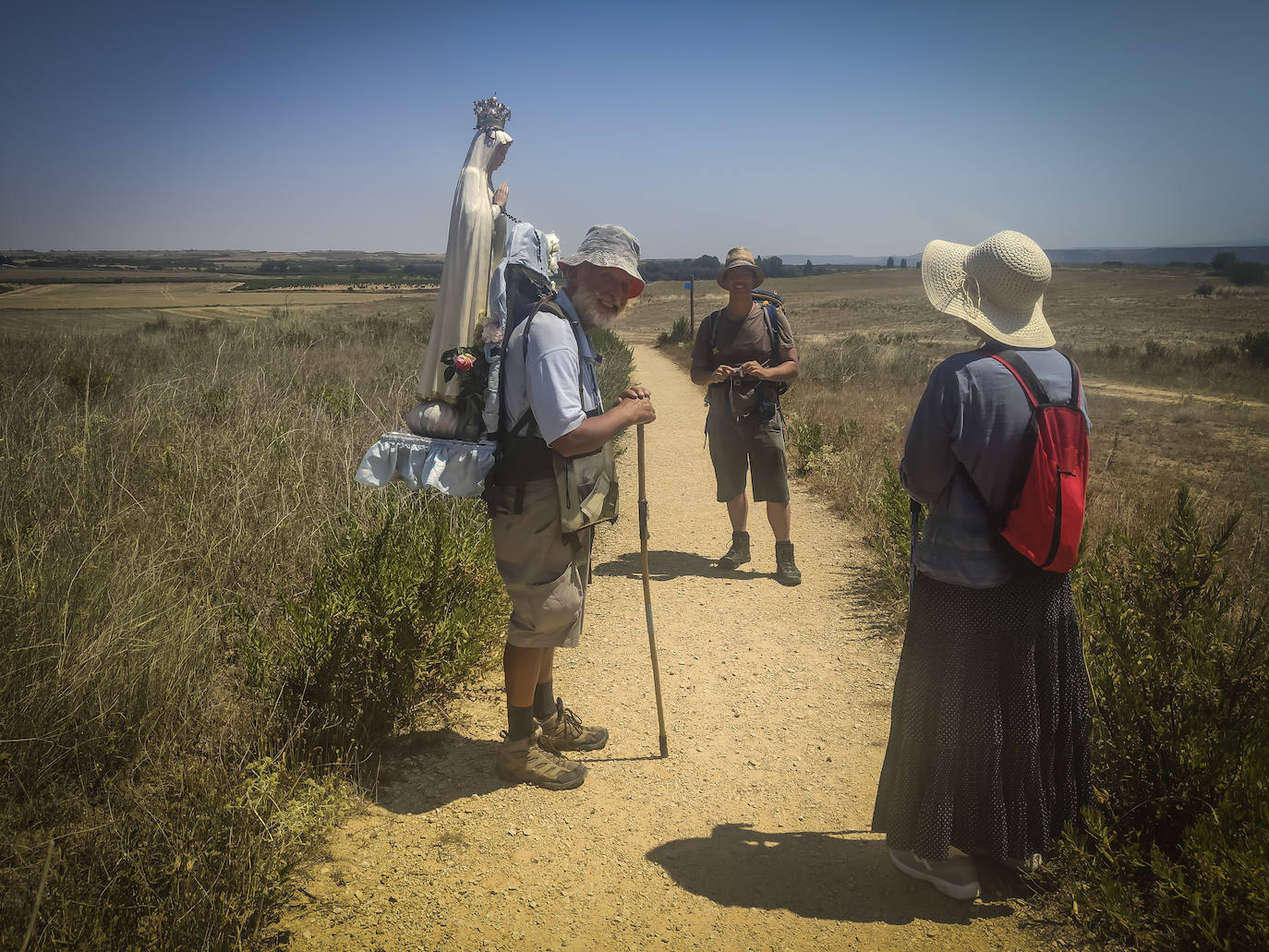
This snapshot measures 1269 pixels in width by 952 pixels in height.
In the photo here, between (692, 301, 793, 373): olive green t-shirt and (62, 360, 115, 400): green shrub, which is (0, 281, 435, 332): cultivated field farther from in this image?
(692, 301, 793, 373): olive green t-shirt

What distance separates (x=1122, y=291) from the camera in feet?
182

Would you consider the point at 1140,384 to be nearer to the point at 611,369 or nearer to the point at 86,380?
the point at 611,369

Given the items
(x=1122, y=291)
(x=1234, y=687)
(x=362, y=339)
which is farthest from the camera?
(x=1122, y=291)

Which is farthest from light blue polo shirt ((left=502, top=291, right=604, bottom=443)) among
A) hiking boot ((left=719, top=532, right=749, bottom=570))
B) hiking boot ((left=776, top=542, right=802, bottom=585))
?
hiking boot ((left=719, top=532, right=749, bottom=570))

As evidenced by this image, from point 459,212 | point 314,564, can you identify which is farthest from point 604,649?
point 459,212

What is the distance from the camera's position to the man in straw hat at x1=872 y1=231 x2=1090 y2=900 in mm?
2174

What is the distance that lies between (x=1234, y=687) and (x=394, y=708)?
3176 mm

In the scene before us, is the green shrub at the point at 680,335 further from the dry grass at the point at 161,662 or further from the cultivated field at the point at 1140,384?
the dry grass at the point at 161,662

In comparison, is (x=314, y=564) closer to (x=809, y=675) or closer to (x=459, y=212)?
(x=459, y=212)

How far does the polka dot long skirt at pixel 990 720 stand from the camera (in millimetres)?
2242

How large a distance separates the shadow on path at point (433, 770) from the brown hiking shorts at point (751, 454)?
8.91 feet

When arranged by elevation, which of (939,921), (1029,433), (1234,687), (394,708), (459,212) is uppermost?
(459,212)

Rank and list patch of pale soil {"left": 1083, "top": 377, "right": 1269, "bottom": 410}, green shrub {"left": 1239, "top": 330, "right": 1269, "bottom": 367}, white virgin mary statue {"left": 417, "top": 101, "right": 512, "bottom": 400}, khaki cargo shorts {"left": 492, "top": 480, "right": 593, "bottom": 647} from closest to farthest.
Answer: white virgin mary statue {"left": 417, "top": 101, "right": 512, "bottom": 400}, khaki cargo shorts {"left": 492, "top": 480, "right": 593, "bottom": 647}, patch of pale soil {"left": 1083, "top": 377, "right": 1269, "bottom": 410}, green shrub {"left": 1239, "top": 330, "right": 1269, "bottom": 367}

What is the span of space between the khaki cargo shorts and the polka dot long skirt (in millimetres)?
1172
